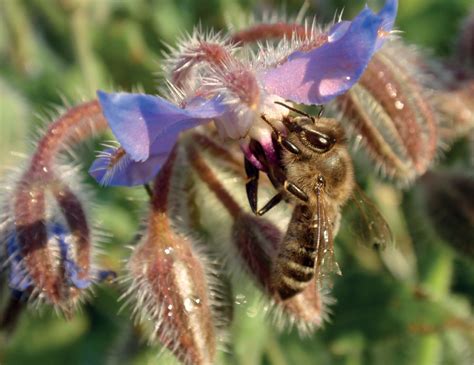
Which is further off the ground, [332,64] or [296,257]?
[332,64]

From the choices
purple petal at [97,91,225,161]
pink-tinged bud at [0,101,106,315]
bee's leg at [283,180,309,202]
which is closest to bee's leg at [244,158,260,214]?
bee's leg at [283,180,309,202]

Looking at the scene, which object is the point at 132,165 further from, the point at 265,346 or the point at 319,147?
the point at 265,346

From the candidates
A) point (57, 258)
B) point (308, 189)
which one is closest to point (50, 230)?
point (57, 258)

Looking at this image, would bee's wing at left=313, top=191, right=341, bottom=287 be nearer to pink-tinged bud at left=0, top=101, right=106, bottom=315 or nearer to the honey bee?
the honey bee

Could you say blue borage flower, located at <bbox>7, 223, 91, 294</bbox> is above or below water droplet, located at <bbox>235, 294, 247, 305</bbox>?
above

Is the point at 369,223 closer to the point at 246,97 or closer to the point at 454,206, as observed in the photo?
the point at 246,97

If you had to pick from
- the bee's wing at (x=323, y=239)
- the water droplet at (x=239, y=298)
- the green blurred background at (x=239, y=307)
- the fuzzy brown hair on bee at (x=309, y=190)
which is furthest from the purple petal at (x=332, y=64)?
the green blurred background at (x=239, y=307)
